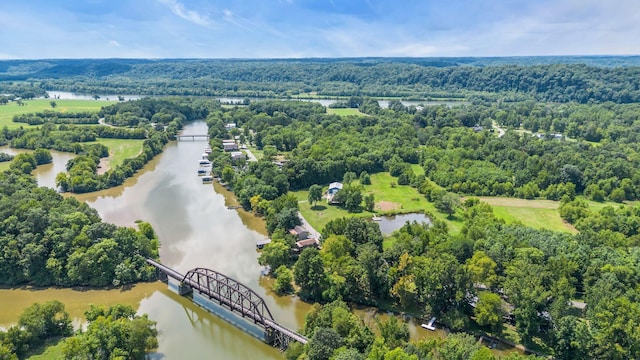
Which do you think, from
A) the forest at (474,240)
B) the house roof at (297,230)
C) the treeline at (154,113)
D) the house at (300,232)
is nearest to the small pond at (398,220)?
the forest at (474,240)

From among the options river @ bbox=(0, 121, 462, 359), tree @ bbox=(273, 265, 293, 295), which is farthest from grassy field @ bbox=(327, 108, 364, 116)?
tree @ bbox=(273, 265, 293, 295)

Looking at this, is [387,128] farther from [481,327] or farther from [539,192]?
[481,327]

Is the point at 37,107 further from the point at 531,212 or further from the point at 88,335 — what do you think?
the point at 531,212

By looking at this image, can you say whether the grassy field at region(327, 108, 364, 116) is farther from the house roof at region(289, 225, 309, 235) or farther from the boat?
the boat

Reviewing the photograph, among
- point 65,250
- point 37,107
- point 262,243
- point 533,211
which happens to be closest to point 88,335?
point 65,250

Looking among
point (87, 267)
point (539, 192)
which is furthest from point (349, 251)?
point (539, 192)

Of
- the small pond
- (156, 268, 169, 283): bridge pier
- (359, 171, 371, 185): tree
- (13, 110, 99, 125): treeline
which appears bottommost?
(156, 268, 169, 283): bridge pier
